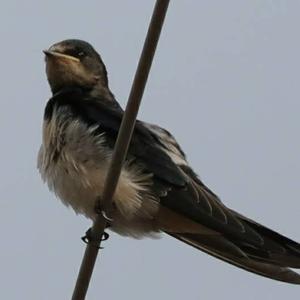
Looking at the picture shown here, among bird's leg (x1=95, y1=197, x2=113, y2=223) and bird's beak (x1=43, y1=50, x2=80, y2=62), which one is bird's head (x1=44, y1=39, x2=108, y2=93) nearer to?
bird's beak (x1=43, y1=50, x2=80, y2=62)

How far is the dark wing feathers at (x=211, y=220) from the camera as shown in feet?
9.82

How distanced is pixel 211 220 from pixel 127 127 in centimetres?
82

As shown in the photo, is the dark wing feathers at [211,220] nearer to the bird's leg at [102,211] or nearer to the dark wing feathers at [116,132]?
the dark wing feathers at [116,132]

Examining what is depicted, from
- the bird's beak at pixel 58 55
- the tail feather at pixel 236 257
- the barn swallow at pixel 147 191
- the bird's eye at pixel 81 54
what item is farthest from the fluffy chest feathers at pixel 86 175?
the bird's eye at pixel 81 54

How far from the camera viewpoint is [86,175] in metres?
3.15

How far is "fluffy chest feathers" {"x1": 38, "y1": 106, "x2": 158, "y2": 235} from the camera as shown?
10.3ft

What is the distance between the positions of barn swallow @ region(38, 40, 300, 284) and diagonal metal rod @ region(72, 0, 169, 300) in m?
0.56

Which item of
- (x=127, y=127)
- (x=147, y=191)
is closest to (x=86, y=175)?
(x=147, y=191)

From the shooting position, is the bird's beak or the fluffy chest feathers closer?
the fluffy chest feathers

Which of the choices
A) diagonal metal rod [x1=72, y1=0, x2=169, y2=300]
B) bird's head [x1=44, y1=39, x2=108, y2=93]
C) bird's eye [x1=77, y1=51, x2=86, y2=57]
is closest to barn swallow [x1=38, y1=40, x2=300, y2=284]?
bird's head [x1=44, y1=39, x2=108, y2=93]

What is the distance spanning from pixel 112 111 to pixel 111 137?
0.18 meters

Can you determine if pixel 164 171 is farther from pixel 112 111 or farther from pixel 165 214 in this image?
pixel 112 111

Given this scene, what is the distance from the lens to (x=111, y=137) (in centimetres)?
327

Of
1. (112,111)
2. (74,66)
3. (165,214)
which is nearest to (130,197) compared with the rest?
(165,214)
